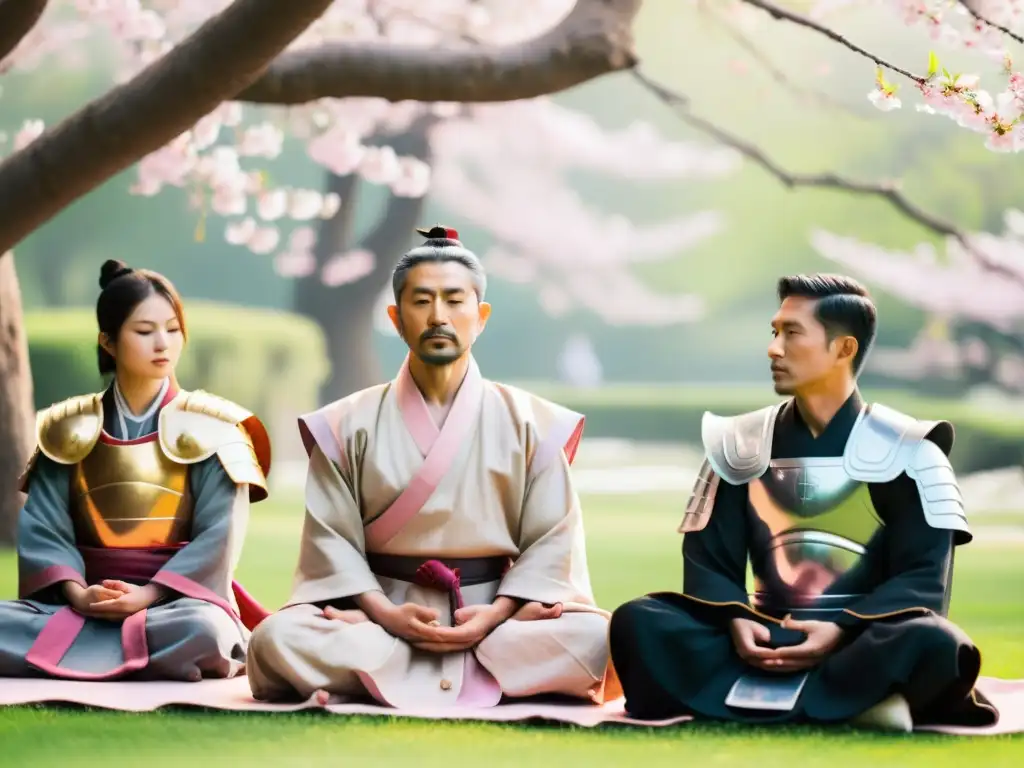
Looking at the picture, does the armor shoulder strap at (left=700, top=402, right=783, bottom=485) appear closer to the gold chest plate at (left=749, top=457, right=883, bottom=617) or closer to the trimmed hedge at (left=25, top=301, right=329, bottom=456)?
the gold chest plate at (left=749, top=457, right=883, bottom=617)

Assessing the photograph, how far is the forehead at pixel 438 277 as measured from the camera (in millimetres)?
3887

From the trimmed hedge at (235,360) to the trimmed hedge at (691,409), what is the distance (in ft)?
10.8

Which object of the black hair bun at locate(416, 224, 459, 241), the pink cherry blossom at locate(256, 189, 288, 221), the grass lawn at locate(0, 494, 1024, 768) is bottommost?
the grass lawn at locate(0, 494, 1024, 768)

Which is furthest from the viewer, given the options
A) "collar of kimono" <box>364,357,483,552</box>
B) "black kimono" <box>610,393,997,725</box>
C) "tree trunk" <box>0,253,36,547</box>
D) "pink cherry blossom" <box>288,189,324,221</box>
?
"pink cherry blossom" <box>288,189,324,221</box>

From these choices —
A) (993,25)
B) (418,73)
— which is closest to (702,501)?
(993,25)

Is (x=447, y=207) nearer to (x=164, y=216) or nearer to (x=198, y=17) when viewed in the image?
(x=164, y=216)

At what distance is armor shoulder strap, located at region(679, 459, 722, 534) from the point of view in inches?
147

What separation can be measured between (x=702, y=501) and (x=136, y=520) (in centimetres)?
146

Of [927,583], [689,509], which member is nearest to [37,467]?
[689,509]

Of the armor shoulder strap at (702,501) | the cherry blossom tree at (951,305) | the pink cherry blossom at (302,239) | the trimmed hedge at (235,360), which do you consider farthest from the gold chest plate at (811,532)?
the cherry blossom tree at (951,305)

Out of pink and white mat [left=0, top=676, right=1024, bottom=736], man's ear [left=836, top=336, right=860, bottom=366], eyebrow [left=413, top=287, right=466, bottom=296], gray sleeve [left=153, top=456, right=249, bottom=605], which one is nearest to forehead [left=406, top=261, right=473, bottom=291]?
eyebrow [left=413, top=287, right=466, bottom=296]

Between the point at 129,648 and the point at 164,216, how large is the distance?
988 cm

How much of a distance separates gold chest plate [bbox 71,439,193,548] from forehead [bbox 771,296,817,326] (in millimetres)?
1593

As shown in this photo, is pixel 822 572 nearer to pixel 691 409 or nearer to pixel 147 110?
pixel 147 110
